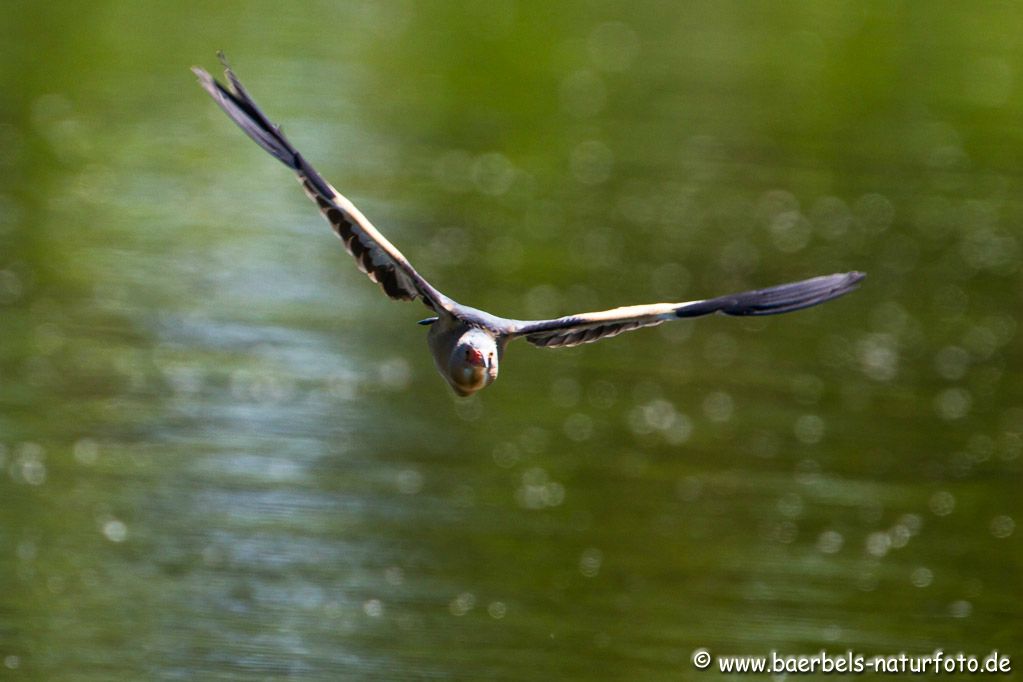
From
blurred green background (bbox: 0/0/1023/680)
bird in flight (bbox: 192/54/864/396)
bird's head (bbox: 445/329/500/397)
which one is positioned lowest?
bird's head (bbox: 445/329/500/397)

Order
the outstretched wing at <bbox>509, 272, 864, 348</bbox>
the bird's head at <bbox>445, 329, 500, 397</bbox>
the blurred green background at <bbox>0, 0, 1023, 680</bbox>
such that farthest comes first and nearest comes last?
1. the blurred green background at <bbox>0, 0, 1023, 680</bbox>
2. the outstretched wing at <bbox>509, 272, 864, 348</bbox>
3. the bird's head at <bbox>445, 329, 500, 397</bbox>

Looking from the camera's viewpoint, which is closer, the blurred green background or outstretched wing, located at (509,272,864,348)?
outstretched wing, located at (509,272,864,348)

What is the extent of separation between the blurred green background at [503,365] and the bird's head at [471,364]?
275 cm

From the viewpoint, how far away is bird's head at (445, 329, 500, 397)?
782 cm

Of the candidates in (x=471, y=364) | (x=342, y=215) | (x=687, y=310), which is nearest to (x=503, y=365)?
(x=687, y=310)

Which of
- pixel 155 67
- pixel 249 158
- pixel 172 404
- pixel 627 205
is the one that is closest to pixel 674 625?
pixel 172 404

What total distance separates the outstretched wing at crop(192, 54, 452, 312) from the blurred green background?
9.16 ft

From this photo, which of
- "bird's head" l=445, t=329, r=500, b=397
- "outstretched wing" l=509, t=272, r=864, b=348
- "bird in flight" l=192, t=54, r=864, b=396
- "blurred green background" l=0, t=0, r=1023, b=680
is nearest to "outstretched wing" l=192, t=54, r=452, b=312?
"bird in flight" l=192, t=54, r=864, b=396

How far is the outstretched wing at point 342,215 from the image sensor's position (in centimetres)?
791

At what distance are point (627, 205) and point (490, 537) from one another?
27.1ft

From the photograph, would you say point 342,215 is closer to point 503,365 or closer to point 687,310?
point 687,310

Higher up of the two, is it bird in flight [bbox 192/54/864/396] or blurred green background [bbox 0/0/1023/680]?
blurred green background [bbox 0/0/1023/680]

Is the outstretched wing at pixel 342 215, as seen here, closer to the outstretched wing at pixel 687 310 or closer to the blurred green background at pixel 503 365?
the outstretched wing at pixel 687 310

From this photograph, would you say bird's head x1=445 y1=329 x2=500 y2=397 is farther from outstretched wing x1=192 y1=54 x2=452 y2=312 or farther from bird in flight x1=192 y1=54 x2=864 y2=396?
outstretched wing x1=192 y1=54 x2=452 y2=312
